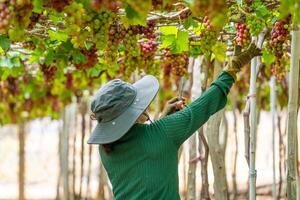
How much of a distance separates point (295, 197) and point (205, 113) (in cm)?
82

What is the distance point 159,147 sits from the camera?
7.79 feet

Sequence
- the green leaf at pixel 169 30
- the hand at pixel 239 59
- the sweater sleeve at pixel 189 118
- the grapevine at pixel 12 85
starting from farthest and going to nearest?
the grapevine at pixel 12 85
the green leaf at pixel 169 30
the hand at pixel 239 59
the sweater sleeve at pixel 189 118

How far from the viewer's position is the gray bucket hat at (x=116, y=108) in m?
2.41

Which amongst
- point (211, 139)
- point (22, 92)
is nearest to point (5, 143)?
point (22, 92)

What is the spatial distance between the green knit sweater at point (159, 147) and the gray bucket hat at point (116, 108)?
0.15 feet

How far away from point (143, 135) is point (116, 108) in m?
0.15

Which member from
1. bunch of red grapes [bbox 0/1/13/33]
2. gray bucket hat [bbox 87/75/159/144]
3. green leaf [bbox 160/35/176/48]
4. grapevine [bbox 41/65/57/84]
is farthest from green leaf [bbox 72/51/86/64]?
bunch of red grapes [bbox 0/1/13/33]

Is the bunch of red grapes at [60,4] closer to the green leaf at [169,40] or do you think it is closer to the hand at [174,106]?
the hand at [174,106]

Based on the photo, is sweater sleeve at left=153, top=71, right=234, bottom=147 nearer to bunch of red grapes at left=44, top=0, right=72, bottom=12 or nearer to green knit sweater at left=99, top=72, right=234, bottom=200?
green knit sweater at left=99, top=72, right=234, bottom=200

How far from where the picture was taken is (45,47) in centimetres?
329

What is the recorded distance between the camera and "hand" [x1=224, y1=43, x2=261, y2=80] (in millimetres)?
2479

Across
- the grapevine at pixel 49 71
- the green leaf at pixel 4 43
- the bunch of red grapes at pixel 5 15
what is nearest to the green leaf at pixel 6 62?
the grapevine at pixel 49 71

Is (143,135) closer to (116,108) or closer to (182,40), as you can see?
(116,108)

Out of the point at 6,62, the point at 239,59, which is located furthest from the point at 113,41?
the point at 6,62
